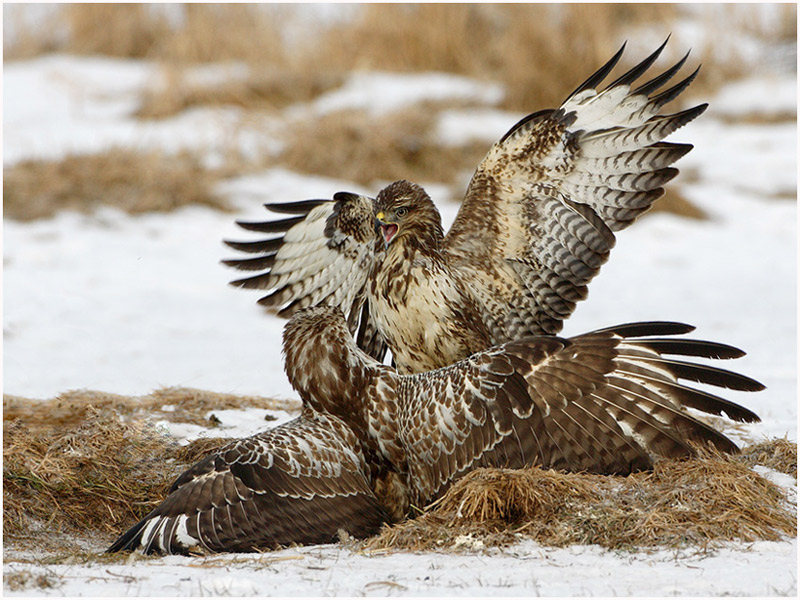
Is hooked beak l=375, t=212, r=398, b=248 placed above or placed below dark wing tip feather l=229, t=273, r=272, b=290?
above

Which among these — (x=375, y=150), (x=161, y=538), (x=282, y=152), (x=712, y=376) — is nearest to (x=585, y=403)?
(x=712, y=376)

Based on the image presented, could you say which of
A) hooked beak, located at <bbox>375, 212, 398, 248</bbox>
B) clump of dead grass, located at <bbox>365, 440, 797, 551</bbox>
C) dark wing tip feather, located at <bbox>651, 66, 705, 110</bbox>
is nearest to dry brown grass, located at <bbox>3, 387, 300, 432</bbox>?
hooked beak, located at <bbox>375, 212, 398, 248</bbox>

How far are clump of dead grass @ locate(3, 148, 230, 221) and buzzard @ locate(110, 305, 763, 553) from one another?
7.24 meters

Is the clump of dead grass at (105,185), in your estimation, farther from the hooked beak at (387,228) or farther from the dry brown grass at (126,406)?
the hooked beak at (387,228)

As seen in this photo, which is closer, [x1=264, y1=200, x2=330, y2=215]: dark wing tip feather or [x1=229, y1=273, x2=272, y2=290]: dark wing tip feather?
[x1=264, y1=200, x2=330, y2=215]: dark wing tip feather

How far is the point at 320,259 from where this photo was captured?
584cm

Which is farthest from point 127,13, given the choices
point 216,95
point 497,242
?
point 497,242

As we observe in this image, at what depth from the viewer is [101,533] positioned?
188 inches

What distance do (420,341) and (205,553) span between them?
1779 mm

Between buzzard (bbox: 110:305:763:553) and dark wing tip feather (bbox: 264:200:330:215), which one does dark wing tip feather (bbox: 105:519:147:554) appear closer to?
buzzard (bbox: 110:305:763:553)

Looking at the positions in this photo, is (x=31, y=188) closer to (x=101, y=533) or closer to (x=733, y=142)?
(x=101, y=533)

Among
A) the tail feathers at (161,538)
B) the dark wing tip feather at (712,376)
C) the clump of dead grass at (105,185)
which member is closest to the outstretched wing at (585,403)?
the dark wing tip feather at (712,376)

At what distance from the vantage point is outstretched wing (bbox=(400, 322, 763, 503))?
4273 millimetres

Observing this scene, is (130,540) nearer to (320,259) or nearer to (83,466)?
(83,466)
